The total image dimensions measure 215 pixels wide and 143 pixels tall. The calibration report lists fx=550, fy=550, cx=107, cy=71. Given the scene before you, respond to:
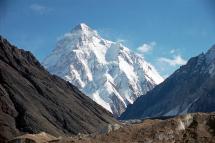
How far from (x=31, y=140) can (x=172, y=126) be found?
20.0m

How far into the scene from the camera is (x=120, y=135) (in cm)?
6894

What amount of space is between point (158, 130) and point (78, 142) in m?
10.1

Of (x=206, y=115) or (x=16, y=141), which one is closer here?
(x=206, y=115)

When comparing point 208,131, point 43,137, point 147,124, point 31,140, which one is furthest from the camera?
point 43,137

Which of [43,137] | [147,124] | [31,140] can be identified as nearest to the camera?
[147,124]

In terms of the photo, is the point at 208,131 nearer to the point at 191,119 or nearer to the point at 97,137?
the point at 191,119

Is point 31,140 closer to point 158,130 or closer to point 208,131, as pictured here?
point 158,130

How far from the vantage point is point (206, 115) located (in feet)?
227

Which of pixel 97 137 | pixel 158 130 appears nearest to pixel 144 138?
pixel 158 130

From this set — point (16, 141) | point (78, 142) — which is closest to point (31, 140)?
point (16, 141)

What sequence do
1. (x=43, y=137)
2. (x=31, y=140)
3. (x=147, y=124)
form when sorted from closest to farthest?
(x=147, y=124) < (x=31, y=140) < (x=43, y=137)

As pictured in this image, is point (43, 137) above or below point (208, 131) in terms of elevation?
above

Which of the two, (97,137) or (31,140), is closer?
(97,137)

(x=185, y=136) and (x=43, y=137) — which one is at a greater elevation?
(x=43, y=137)
